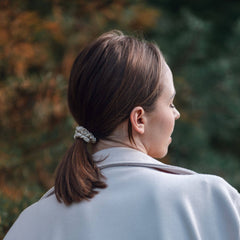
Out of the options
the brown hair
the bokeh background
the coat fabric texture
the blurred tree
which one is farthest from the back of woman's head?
the blurred tree

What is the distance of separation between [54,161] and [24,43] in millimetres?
835

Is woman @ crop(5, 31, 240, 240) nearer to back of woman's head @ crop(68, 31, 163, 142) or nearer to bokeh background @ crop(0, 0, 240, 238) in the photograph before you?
back of woman's head @ crop(68, 31, 163, 142)

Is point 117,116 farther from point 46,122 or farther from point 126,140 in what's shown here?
point 46,122

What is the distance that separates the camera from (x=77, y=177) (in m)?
1.34

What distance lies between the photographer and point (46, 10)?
366 cm

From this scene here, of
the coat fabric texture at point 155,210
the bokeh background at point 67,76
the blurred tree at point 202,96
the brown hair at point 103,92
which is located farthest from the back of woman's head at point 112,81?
the blurred tree at point 202,96

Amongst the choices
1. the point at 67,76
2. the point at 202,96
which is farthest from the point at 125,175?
the point at 202,96

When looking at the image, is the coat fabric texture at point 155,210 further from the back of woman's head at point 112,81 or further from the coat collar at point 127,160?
A: the back of woman's head at point 112,81

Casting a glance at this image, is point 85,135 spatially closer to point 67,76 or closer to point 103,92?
point 103,92

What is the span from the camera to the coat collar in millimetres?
1362

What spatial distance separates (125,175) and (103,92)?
24cm

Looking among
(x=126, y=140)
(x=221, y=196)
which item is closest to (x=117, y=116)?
(x=126, y=140)

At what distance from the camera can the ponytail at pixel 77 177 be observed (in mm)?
1330

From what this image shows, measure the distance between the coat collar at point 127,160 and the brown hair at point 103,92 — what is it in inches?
1.4
